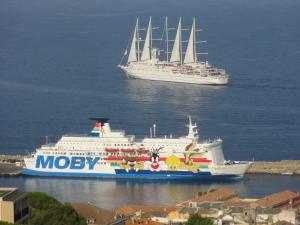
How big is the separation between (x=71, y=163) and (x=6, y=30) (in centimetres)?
6202

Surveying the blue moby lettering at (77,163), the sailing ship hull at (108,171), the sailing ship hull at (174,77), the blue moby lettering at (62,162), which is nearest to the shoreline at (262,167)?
the sailing ship hull at (108,171)

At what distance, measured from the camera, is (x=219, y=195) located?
158ft

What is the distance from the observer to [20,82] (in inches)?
3253

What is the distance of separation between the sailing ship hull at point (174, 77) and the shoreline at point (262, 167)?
2728cm

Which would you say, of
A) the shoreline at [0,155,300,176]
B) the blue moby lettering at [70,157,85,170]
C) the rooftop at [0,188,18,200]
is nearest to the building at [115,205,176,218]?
the rooftop at [0,188,18,200]

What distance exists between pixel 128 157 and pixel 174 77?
3015 cm

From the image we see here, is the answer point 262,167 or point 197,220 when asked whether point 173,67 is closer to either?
point 262,167

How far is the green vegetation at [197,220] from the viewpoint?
40.6m

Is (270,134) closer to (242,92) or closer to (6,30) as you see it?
(242,92)

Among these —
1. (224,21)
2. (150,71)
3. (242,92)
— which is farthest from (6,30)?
(242,92)

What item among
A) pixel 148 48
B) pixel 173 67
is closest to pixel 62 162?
pixel 173 67

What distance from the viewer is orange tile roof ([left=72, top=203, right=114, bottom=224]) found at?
42.8 m

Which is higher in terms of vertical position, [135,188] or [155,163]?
[155,163]

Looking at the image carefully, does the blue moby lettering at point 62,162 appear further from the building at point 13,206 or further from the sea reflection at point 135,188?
the building at point 13,206
